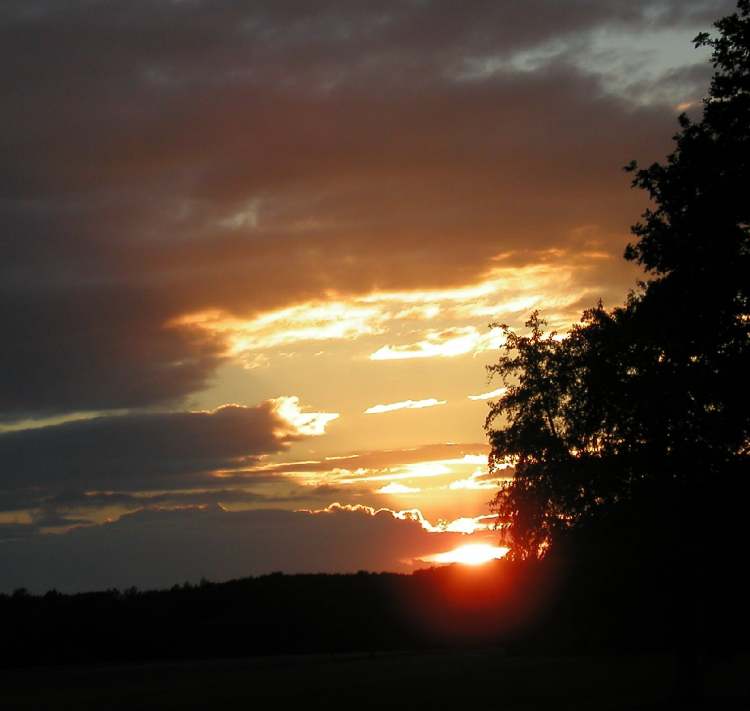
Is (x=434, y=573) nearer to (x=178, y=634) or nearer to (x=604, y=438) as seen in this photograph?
(x=178, y=634)

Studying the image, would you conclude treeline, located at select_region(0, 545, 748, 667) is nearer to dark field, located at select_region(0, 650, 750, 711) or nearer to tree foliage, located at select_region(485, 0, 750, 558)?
dark field, located at select_region(0, 650, 750, 711)

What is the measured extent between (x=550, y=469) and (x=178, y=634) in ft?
197

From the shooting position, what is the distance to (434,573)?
11206 centimetres

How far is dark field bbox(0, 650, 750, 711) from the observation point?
38625 mm

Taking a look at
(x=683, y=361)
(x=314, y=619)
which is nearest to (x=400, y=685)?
(x=683, y=361)

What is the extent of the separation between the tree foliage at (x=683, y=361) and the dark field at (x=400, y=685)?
676 centimetres

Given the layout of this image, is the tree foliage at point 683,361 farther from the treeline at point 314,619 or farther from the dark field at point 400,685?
the treeline at point 314,619

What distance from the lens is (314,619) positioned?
98.9 metres

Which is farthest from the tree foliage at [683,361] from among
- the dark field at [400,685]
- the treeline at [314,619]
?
the treeline at [314,619]

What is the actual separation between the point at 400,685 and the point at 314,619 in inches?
A: 2118

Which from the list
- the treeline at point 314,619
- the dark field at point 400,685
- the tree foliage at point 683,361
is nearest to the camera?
the tree foliage at point 683,361

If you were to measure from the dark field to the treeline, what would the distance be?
3.23 meters

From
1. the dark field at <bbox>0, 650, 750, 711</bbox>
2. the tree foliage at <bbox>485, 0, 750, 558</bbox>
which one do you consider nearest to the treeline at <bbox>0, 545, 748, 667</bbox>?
the dark field at <bbox>0, 650, 750, 711</bbox>

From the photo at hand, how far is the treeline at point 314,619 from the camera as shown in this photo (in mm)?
61812
